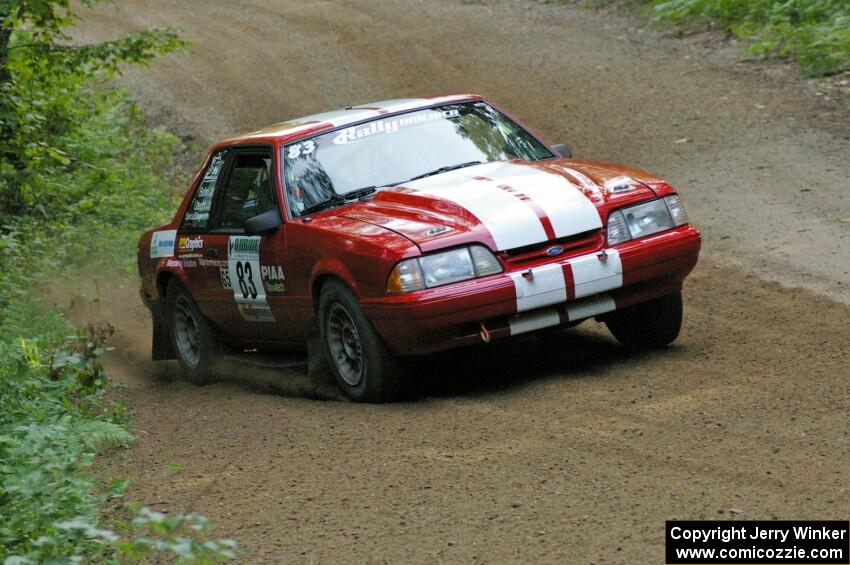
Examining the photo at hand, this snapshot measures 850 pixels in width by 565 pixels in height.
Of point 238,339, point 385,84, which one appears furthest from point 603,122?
point 238,339

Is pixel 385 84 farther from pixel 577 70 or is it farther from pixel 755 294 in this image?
pixel 755 294

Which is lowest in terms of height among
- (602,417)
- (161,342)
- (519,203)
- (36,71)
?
(161,342)

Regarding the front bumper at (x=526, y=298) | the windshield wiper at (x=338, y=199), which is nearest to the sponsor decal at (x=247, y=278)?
the windshield wiper at (x=338, y=199)

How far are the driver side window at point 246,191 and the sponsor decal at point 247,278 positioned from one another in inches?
7.0

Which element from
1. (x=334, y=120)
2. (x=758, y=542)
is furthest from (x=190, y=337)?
(x=758, y=542)

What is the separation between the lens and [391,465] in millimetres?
5988

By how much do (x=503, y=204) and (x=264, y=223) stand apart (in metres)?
1.62

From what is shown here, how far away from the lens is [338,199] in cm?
793

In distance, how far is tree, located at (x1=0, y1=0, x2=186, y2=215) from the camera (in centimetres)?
1088

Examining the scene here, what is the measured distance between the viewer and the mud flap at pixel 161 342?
9961mm

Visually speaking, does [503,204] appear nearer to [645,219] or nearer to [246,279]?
[645,219]

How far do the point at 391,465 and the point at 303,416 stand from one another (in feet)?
4.64

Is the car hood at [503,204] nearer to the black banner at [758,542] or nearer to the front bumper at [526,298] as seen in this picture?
the front bumper at [526,298]

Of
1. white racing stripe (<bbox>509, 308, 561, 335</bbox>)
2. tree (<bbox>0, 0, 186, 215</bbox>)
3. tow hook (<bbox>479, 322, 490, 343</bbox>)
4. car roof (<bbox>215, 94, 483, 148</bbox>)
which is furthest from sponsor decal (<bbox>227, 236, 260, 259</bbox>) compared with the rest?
tree (<bbox>0, 0, 186, 215</bbox>)
